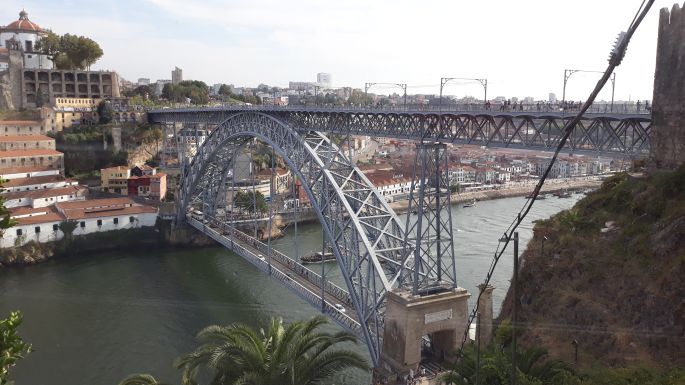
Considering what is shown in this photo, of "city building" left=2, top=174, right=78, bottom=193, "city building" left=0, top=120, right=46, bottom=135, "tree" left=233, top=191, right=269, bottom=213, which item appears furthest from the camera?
"city building" left=0, top=120, right=46, bottom=135

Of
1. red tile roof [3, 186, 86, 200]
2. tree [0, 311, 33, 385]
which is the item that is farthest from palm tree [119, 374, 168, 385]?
red tile roof [3, 186, 86, 200]

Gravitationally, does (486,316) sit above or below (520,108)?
below

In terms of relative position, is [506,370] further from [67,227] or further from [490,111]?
[67,227]

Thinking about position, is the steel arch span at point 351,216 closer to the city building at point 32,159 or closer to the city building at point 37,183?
the city building at point 37,183

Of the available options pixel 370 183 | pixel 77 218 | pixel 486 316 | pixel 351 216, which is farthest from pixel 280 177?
pixel 486 316

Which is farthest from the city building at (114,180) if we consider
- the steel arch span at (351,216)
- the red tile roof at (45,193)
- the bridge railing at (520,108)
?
the bridge railing at (520,108)

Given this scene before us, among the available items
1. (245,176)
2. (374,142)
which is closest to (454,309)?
(245,176)

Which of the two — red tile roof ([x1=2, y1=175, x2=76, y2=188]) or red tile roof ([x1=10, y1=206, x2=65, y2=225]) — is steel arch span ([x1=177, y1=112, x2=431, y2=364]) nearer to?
red tile roof ([x1=10, y1=206, x2=65, y2=225])
